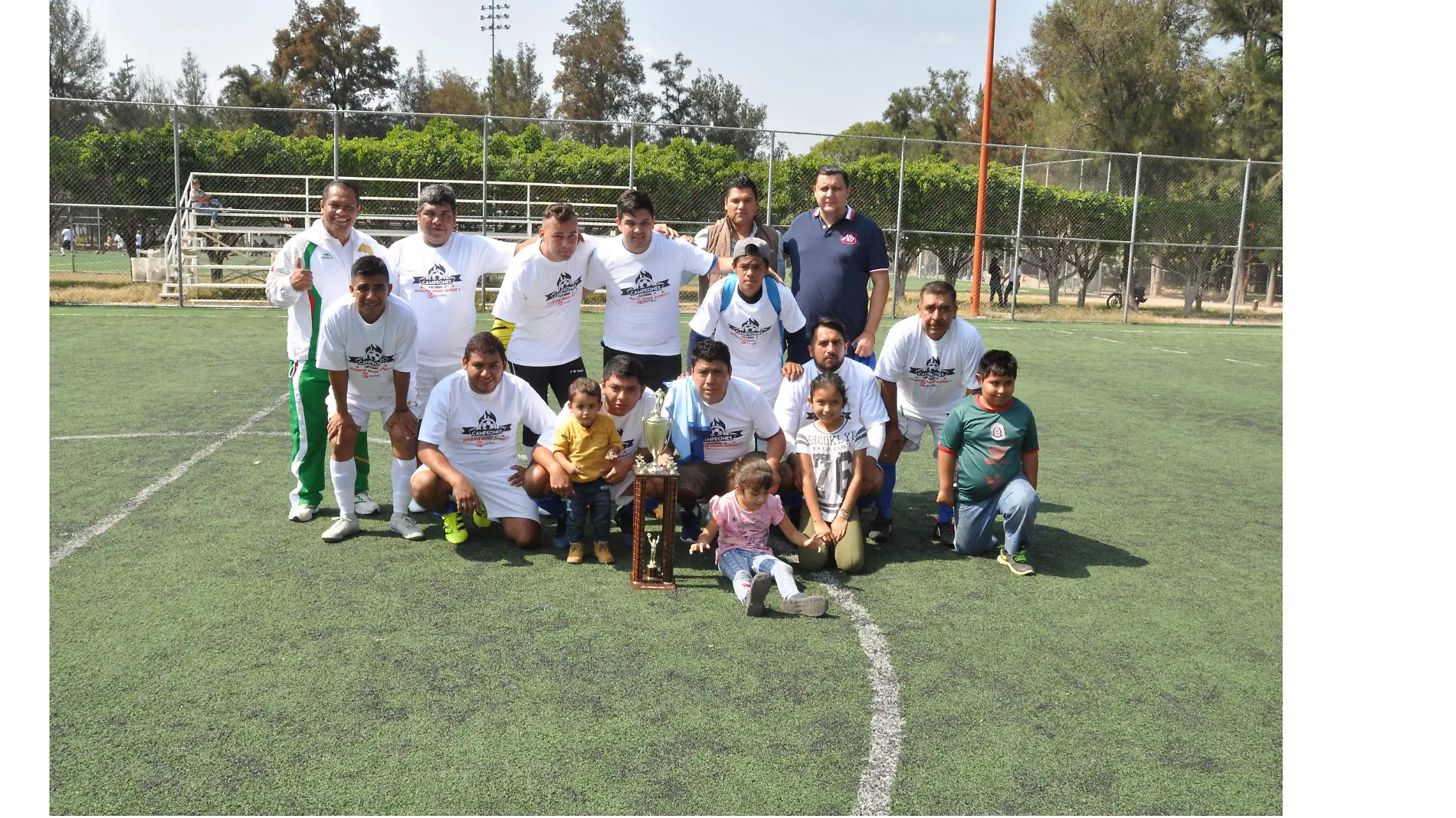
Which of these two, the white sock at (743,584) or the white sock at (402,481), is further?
the white sock at (402,481)

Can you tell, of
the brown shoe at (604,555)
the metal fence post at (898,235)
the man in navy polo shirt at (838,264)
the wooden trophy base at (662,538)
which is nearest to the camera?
the wooden trophy base at (662,538)

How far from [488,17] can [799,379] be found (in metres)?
52.4

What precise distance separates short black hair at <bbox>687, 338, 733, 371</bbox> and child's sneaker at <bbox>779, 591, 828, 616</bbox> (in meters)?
1.37

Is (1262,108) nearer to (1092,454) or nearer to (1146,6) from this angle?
(1146,6)

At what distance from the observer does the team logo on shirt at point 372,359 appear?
18.0ft

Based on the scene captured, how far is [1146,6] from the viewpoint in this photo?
34750 mm

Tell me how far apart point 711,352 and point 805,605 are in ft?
4.77

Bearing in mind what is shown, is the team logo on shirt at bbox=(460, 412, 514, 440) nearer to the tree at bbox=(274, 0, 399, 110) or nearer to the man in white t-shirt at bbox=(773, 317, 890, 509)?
the man in white t-shirt at bbox=(773, 317, 890, 509)

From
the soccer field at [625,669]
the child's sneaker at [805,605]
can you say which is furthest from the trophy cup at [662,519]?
the child's sneaker at [805,605]

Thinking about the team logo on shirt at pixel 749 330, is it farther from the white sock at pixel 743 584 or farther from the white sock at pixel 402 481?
the white sock at pixel 402 481

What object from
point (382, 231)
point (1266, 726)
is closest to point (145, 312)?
point (382, 231)

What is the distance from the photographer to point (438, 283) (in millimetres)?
5926

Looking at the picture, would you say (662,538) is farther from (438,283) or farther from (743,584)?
(438,283)

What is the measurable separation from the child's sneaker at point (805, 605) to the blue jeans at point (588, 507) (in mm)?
1232
